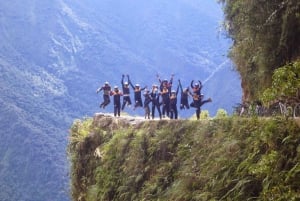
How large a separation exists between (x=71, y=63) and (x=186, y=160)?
9239cm

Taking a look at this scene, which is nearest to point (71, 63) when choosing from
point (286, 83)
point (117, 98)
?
point (117, 98)

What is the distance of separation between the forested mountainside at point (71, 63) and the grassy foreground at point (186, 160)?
44.5 metres

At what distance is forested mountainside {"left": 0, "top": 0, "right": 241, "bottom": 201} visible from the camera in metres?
69.2

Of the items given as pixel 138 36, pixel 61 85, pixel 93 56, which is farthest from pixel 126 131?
pixel 138 36

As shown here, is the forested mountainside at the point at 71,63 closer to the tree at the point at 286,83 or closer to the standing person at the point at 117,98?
the standing person at the point at 117,98

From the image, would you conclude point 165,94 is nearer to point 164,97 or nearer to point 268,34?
point 164,97

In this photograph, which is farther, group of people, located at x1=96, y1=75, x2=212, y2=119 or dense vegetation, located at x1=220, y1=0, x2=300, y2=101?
group of people, located at x1=96, y1=75, x2=212, y2=119

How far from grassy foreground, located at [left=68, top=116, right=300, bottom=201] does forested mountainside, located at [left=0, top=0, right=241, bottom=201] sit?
1753 inches

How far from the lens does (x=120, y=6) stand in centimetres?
12481

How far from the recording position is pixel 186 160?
39.1 ft

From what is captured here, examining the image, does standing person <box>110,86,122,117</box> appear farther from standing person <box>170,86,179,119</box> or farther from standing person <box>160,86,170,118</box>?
standing person <box>170,86,179,119</box>

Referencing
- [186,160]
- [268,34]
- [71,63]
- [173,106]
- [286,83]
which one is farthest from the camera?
[71,63]

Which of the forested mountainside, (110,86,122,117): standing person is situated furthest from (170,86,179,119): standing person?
the forested mountainside

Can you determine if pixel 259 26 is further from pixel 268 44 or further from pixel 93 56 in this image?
pixel 93 56
